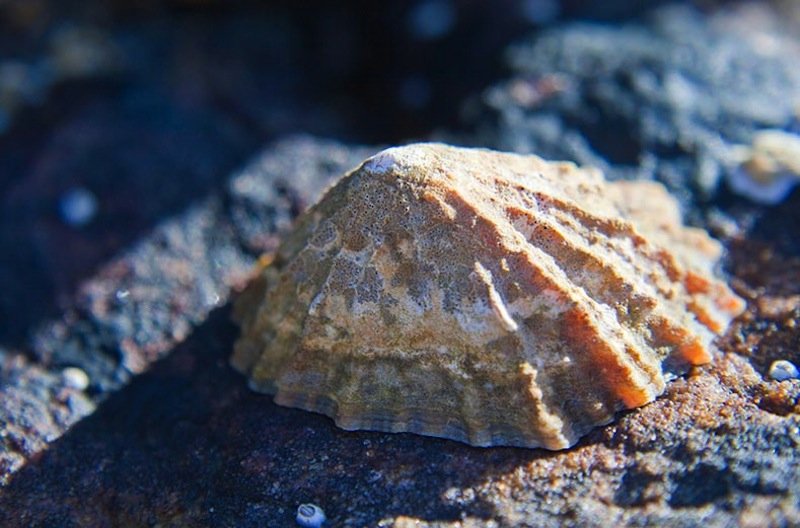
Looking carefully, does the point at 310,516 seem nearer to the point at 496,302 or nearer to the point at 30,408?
the point at 496,302

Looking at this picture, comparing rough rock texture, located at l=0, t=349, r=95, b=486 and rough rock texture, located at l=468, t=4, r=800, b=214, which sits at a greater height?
rough rock texture, located at l=468, t=4, r=800, b=214

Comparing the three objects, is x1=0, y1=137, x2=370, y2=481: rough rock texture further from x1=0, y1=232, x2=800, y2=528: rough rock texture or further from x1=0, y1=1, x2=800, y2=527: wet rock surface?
x1=0, y1=232, x2=800, y2=528: rough rock texture

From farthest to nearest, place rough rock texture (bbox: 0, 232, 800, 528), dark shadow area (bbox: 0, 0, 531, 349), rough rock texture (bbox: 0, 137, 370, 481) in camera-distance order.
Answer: dark shadow area (bbox: 0, 0, 531, 349), rough rock texture (bbox: 0, 137, 370, 481), rough rock texture (bbox: 0, 232, 800, 528)

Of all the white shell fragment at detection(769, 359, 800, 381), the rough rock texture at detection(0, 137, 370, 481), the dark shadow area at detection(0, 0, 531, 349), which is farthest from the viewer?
the dark shadow area at detection(0, 0, 531, 349)

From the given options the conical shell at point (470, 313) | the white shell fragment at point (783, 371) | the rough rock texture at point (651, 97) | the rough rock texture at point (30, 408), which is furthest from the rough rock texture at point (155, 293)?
the white shell fragment at point (783, 371)

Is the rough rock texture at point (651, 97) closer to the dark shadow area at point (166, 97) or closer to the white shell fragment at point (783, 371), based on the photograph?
the dark shadow area at point (166, 97)

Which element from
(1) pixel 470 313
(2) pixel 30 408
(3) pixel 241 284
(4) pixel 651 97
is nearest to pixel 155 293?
(3) pixel 241 284

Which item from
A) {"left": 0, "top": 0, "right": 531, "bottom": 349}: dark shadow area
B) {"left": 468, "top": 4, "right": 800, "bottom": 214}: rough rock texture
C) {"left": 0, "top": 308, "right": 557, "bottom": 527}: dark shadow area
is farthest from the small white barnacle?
{"left": 468, "top": 4, "right": 800, "bottom": 214}: rough rock texture
